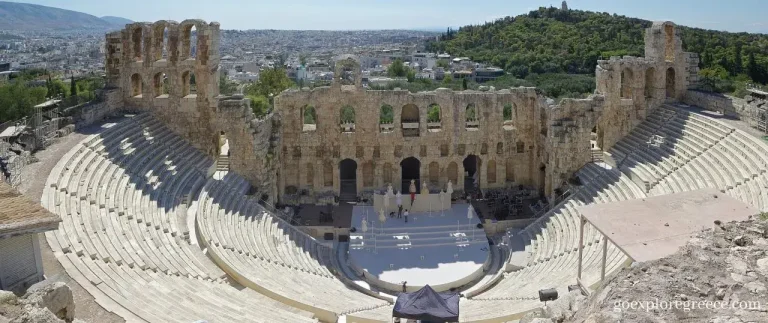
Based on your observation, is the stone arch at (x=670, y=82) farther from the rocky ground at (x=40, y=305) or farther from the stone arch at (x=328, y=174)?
the rocky ground at (x=40, y=305)

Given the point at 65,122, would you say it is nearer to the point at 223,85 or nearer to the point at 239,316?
the point at 239,316

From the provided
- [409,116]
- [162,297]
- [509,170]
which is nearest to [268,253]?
[162,297]

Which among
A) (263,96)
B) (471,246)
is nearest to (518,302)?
(471,246)

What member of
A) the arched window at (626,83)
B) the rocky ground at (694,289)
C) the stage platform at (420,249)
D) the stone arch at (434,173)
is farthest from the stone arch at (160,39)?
the rocky ground at (694,289)

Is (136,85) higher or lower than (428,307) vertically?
higher

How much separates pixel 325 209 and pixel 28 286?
67.7 ft

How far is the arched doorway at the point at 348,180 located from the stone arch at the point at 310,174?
1767mm

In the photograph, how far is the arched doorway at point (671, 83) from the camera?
33.4 metres

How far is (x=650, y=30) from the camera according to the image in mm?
32906

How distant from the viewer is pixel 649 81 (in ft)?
109

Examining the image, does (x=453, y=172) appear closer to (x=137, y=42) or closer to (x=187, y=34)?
(x=187, y=34)

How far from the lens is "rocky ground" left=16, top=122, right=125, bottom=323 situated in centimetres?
1258

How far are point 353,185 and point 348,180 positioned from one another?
0.84 metres

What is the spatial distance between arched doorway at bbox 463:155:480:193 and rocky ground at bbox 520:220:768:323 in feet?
80.8
